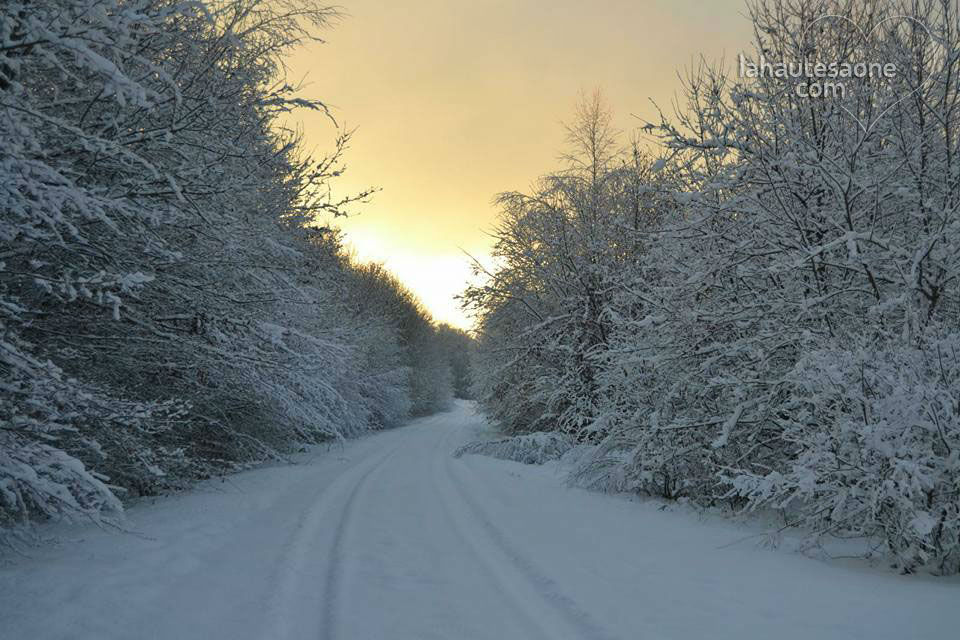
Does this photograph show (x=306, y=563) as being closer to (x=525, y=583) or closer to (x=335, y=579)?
(x=335, y=579)

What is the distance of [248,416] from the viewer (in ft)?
37.5

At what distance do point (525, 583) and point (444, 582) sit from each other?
718 millimetres

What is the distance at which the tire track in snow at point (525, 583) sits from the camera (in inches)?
157

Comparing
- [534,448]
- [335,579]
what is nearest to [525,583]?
[335,579]

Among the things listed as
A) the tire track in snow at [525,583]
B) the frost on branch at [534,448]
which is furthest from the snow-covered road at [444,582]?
the frost on branch at [534,448]

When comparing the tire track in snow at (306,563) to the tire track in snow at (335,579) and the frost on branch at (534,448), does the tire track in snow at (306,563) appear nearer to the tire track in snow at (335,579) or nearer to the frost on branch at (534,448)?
the tire track in snow at (335,579)

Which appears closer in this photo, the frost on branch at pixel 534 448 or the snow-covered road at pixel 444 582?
the snow-covered road at pixel 444 582

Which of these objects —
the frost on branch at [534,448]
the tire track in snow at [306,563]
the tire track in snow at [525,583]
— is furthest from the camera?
the frost on branch at [534,448]

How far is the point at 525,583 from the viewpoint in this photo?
5.01m

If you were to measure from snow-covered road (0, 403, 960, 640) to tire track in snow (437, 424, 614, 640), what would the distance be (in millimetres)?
20

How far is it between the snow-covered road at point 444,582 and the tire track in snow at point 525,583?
0.8 inches

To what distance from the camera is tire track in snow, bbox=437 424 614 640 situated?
4.00 meters

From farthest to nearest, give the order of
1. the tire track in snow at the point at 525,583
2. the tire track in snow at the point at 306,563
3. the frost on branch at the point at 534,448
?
the frost on branch at the point at 534,448 < the tire track in snow at the point at 306,563 < the tire track in snow at the point at 525,583

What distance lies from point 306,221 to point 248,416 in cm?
412
